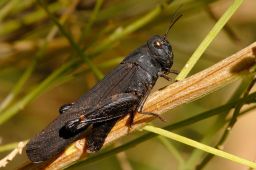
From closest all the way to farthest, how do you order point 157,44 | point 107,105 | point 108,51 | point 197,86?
point 197,86
point 107,105
point 157,44
point 108,51

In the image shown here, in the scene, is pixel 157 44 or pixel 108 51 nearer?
pixel 157 44

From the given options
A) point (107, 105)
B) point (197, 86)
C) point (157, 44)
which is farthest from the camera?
point (157, 44)

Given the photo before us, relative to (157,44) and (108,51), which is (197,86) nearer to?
(157,44)

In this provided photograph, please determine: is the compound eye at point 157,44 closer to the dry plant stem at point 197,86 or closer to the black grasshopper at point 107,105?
the black grasshopper at point 107,105

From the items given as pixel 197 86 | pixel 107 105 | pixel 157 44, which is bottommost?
pixel 197 86

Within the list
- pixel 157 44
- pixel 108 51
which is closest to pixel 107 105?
pixel 157 44

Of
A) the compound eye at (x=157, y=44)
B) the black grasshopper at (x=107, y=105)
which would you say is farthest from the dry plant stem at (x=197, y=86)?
the compound eye at (x=157, y=44)

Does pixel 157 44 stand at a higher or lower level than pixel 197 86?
higher

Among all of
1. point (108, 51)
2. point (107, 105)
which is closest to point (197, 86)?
point (107, 105)

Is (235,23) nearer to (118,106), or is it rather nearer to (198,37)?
(198,37)
